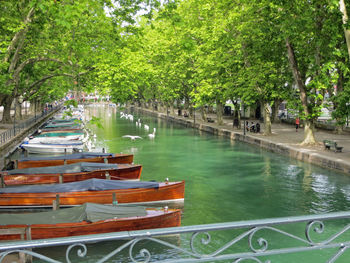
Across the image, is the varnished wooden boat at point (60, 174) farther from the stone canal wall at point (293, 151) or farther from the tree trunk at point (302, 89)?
the tree trunk at point (302, 89)

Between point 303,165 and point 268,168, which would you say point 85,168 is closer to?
point 268,168

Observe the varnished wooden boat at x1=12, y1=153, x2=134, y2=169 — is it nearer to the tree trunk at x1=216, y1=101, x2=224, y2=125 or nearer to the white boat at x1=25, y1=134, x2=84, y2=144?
the white boat at x1=25, y1=134, x2=84, y2=144

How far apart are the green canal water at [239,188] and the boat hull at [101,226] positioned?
0.69m

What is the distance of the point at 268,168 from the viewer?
25.3m

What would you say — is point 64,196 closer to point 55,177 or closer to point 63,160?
point 55,177

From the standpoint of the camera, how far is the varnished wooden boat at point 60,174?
19.5 m

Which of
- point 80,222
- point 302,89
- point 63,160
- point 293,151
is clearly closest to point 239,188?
point 293,151

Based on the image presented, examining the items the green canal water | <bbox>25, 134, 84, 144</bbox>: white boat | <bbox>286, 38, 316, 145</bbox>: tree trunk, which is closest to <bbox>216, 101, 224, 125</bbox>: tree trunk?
the green canal water

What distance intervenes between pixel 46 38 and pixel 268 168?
18.7 m

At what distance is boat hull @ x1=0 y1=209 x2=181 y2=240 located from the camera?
1161cm

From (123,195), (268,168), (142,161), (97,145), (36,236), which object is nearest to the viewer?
(36,236)

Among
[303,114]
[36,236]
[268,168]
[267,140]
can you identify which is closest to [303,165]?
[268,168]

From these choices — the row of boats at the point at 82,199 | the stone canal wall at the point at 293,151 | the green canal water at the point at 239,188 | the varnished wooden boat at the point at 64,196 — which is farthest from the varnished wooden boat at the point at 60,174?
the stone canal wall at the point at 293,151

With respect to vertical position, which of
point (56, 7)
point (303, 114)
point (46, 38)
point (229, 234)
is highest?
point (46, 38)
